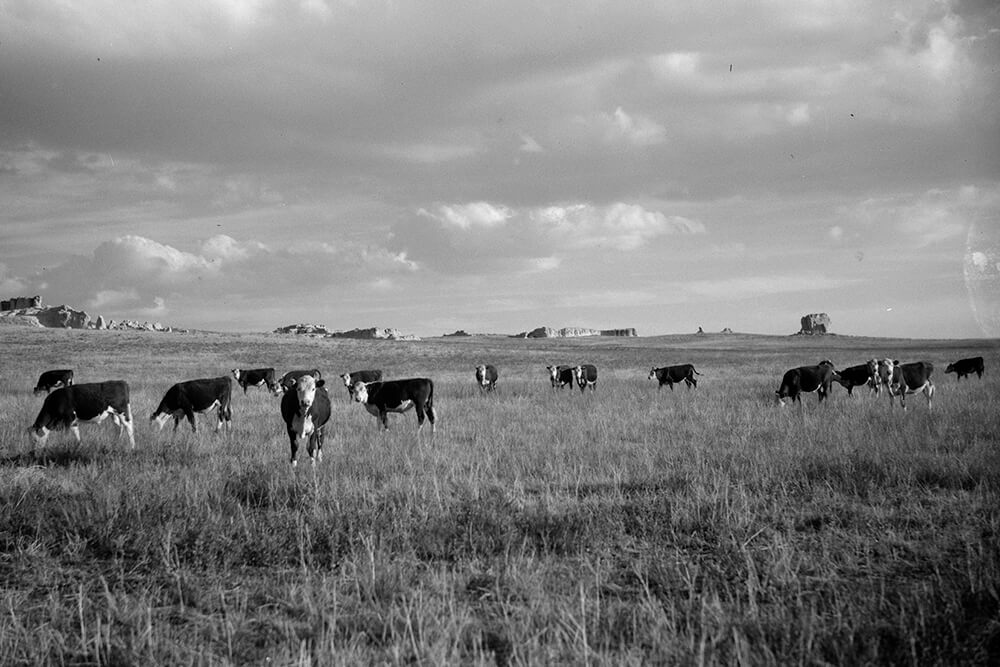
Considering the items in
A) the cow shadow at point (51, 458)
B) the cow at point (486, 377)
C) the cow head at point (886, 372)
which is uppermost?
the cow head at point (886, 372)

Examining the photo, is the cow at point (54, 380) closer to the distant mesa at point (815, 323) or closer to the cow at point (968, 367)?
the cow at point (968, 367)

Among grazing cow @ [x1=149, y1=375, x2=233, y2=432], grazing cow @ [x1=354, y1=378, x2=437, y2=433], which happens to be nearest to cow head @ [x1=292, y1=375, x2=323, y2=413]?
grazing cow @ [x1=354, y1=378, x2=437, y2=433]

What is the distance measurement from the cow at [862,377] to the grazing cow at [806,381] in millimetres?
1577

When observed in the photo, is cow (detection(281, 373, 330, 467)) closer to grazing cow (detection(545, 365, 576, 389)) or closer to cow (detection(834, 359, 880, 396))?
grazing cow (detection(545, 365, 576, 389))

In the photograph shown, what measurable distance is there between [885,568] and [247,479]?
7.71m

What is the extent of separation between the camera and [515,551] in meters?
6.32

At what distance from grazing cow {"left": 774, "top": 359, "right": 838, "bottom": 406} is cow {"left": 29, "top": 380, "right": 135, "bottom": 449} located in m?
18.3

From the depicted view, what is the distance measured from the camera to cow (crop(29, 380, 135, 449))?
13.7 metres

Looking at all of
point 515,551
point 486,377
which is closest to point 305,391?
point 515,551

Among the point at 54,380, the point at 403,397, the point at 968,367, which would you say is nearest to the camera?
the point at 403,397

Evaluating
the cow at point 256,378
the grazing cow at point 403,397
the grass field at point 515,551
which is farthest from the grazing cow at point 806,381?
the cow at point 256,378

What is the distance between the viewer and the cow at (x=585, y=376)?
95.9 ft

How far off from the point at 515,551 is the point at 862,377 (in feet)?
69.5

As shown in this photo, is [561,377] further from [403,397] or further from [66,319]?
Answer: [66,319]
